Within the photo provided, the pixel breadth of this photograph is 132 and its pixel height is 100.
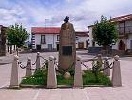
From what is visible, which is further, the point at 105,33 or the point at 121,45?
the point at 121,45

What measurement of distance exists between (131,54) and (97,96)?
137 ft

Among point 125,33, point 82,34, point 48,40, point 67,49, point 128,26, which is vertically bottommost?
point 67,49

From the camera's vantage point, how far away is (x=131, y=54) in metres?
53.3

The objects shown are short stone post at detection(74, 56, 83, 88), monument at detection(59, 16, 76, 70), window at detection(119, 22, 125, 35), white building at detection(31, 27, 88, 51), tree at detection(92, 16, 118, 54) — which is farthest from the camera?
white building at detection(31, 27, 88, 51)

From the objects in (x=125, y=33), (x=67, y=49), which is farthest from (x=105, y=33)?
(x=67, y=49)

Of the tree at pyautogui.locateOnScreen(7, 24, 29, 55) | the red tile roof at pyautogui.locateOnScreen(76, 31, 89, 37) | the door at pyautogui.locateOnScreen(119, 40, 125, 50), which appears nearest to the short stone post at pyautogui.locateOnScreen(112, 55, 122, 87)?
the tree at pyautogui.locateOnScreen(7, 24, 29, 55)

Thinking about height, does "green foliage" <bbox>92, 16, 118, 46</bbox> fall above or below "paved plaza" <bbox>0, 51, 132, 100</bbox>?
above

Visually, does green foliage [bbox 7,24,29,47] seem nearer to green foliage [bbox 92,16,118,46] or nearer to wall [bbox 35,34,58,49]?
green foliage [bbox 92,16,118,46]

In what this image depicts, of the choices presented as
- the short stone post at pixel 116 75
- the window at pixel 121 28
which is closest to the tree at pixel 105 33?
the window at pixel 121 28

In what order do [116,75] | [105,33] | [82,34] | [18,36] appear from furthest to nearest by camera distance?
[82,34]
[18,36]
[105,33]
[116,75]

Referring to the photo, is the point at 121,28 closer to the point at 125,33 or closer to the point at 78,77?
the point at 125,33

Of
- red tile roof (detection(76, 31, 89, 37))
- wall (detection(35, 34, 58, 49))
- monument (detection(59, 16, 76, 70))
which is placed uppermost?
red tile roof (detection(76, 31, 89, 37))

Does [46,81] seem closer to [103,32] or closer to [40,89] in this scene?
[40,89]

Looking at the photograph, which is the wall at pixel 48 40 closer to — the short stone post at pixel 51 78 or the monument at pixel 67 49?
the monument at pixel 67 49
